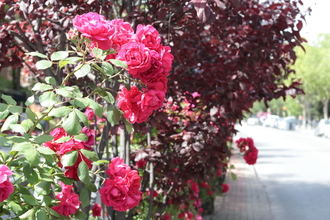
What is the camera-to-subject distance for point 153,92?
6.91ft

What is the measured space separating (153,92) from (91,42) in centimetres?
35

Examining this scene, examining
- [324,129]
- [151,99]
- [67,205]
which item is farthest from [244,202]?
[324,129]

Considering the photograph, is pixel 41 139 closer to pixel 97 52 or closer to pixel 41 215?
pixel 41 215

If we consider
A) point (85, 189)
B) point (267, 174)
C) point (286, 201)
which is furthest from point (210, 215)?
point (267, 174)

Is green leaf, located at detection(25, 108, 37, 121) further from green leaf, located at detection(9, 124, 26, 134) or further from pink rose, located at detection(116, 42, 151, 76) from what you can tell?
pink rose, located at detection(116, 42, 151, 76)

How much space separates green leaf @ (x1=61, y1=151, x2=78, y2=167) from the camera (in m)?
1.94

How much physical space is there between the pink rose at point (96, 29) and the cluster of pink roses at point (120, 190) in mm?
558

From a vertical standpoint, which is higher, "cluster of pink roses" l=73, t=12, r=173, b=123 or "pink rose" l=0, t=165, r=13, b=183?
"cluster of pink roses" l=73, t=12, r=173, b=123

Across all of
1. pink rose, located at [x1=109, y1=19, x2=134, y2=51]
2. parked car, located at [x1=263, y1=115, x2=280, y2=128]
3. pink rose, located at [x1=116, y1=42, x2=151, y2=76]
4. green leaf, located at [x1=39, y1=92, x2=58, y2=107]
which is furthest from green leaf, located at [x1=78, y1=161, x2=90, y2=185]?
parked car, located at [x1=263, y1=115, x2=280, y2=128]

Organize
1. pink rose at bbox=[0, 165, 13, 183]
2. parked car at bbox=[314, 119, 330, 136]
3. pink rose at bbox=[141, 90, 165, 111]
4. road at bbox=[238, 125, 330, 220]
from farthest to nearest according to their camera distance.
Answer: parked car at bbox=[314, 119, 330, 136]
road at bbox=[238, 125, 330, 220]
pink rose at bbox=[141, 90, 165, 111]
pink rose at bbox=[0, 165, 13, 183]

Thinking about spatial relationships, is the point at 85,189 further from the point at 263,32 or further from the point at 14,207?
the point at 263,32

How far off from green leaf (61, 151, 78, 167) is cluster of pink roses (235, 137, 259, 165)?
5.12 meters

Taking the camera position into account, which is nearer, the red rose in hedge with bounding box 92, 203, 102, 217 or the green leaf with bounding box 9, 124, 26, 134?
the green leaf with bounding box 9, 124, 26, 134

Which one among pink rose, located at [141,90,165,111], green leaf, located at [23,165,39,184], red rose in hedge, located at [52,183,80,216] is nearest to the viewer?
green leaf, located at [23,165,39,184]
